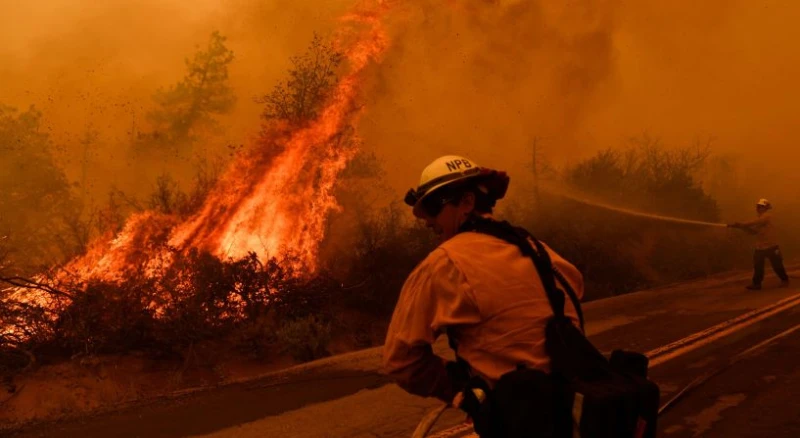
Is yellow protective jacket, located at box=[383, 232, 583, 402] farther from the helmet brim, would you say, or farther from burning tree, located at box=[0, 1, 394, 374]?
burning tree, located at box=[0, 1, 394, 374]

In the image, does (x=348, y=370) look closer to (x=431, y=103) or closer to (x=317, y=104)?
(x=317, y=104)

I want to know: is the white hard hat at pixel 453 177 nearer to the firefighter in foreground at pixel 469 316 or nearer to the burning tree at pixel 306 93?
the firefighter in foreground at pixel 469 316

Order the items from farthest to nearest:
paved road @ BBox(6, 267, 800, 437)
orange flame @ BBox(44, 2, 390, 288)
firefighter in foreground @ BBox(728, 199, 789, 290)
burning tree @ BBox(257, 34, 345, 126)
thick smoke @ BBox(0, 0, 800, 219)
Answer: thick smoke @ BBox(0, 0, 800, 219)
burning tree @ BBox(257, 34, 345, 126)
firefighter in foreground @ BBox(728, 199, 789, 290)
orange flame @ BBox(44, 2, 390, 288)
paved road @ BBox(6, 267, 800, 437)

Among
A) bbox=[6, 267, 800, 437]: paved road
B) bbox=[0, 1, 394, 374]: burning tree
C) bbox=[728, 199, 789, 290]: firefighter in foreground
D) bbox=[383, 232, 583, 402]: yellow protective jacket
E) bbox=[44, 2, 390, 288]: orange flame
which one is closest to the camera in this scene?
bbox=[383, 232, 583, 402]: yellow protective jacket

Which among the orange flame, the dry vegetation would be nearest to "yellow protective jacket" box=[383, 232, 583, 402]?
the dry vegetation

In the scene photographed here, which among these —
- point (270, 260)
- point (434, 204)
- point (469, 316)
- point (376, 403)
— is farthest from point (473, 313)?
point (270, 260)

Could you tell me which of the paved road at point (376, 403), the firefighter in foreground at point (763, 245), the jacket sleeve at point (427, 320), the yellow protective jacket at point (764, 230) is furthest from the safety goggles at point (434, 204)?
the yellow protective jacket at point (764, 230)

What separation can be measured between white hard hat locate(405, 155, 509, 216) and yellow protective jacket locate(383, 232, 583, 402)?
0.25 m

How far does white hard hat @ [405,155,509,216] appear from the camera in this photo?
2275 mm

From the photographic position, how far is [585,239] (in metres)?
17.2

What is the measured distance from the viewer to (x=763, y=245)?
11742 mm

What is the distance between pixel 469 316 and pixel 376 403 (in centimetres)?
405

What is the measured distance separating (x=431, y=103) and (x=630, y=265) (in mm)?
7473

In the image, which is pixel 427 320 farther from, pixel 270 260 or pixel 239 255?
pixel 239 255
